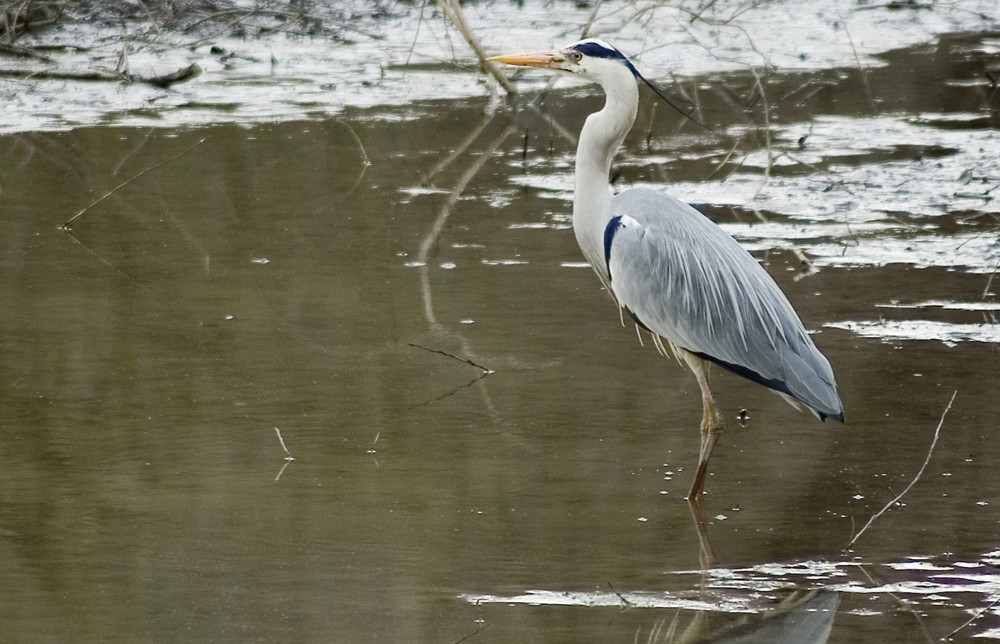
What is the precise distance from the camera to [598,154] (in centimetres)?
576

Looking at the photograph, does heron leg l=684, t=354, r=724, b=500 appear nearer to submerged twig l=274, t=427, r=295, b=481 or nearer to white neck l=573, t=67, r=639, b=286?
white neck l=573, t=67, r=639, b=286

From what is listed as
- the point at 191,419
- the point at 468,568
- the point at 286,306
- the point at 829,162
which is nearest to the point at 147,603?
the point at 468,568

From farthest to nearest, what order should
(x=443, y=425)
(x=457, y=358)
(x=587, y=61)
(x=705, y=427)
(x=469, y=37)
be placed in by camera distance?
(x=469, y=37), (x=457, y=358), (x=587, y=61), (x=443, y=425), (x=705, y=427)

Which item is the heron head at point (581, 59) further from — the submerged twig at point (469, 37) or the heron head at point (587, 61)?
the submerged twig at point (469, 37)

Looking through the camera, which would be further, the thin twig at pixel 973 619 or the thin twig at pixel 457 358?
the thin twig at pixel 457 358

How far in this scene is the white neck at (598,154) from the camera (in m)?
5.71

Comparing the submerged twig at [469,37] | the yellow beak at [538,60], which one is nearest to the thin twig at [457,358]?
the yellow beak at [538,60]

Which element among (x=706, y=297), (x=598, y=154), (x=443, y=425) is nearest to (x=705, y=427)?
(x=706, y=297)

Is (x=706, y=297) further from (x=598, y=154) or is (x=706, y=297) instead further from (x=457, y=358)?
(x=457, y=358)

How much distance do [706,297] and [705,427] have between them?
0.43 meters

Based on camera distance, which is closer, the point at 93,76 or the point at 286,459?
the point at 286,459

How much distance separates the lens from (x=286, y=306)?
718cm

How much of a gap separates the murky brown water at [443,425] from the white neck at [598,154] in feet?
2.06

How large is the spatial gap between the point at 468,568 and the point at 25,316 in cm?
328
